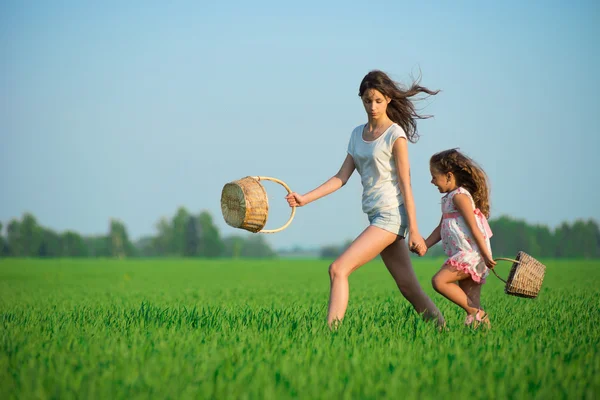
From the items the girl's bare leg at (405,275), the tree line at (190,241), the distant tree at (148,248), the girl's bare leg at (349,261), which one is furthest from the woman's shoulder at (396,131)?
the distant tree at (148,248)

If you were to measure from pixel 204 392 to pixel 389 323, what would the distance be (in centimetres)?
332

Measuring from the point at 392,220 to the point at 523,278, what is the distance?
1.45 metres

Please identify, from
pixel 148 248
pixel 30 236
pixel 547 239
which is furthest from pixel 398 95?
pixel 148 248

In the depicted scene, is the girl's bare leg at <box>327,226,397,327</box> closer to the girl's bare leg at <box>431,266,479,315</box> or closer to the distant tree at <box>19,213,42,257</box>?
the girl's bare leg at <box>431,266,479,315</box>

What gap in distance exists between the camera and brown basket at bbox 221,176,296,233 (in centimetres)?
567

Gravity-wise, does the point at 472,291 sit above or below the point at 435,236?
below

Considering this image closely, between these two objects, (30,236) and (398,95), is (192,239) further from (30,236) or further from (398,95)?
(398,95)

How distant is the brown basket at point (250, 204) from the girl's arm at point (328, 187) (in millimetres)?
79

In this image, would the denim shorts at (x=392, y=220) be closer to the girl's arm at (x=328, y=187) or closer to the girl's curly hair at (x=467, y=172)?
the girl's arm at (x=328, y=187)

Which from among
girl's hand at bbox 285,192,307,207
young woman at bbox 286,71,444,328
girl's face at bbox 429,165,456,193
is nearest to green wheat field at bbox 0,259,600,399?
Answer: young woman at bbox 286,71,444,328

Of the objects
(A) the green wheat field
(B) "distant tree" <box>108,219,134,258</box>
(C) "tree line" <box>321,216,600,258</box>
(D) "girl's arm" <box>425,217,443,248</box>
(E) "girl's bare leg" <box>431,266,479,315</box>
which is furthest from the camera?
(B) "distant tree" <box>108,219,134,258</box>

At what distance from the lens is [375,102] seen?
18.6 feet

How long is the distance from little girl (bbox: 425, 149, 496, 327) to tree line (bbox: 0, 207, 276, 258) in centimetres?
9319

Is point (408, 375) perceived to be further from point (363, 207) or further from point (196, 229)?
point (196, 229)
